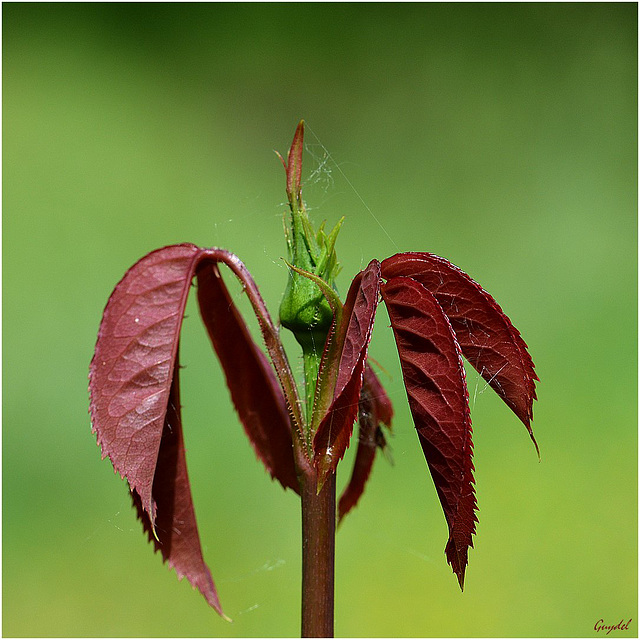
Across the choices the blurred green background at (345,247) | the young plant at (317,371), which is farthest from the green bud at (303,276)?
the blurred green background at (345,247)

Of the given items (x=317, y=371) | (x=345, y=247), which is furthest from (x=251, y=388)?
(x=345, y=247)

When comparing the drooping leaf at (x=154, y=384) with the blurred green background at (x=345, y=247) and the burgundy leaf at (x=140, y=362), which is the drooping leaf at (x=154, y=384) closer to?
the burgundy leaf at (x=140, y=362)

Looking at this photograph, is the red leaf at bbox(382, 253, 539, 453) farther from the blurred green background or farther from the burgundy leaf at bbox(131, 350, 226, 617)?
the blurred green background

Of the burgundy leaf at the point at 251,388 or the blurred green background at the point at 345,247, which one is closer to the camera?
the burgundy leaf at the point at 251,388

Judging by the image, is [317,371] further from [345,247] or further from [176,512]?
[345,247]

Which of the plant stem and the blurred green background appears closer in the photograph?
the plant stem

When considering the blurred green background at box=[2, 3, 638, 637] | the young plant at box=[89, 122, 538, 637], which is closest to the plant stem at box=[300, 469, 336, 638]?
the young plant at box=[89, 122, 538, 637]

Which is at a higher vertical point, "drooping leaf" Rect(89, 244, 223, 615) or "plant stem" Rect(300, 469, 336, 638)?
"drooping leaf" Rect(89, 244, 223, 615)
